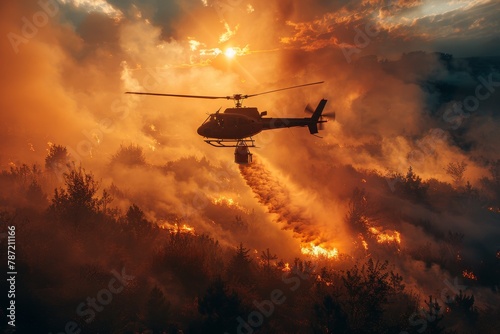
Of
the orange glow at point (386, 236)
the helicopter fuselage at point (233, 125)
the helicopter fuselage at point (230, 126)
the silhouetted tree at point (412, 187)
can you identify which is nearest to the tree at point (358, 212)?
the orange glow at point (386, 236)

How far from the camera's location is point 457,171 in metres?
117

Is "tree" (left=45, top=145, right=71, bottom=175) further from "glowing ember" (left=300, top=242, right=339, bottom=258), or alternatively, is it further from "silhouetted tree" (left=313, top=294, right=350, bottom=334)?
"silhouetted tree" (left=313, top=294, right=350, bottom=334)

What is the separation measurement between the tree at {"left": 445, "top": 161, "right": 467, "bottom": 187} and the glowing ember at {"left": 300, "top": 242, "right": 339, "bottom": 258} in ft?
215

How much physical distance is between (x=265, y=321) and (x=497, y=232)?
88.7 m

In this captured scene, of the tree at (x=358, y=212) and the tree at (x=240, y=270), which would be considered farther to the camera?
the tree at (x=358, y=212)

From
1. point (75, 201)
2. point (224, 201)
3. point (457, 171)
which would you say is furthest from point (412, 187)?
point (75, 201)

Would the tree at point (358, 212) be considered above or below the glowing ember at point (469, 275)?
above

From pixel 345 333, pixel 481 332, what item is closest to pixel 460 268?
pixel 481 332

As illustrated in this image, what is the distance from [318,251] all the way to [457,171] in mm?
70602

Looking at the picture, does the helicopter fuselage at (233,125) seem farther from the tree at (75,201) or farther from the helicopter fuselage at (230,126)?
the tree at (75,201)

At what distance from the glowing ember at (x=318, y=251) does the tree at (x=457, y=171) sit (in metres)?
65.4

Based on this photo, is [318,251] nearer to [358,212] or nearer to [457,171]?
[358,212]

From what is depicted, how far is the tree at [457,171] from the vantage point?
115m

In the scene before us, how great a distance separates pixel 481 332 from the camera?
158ft
